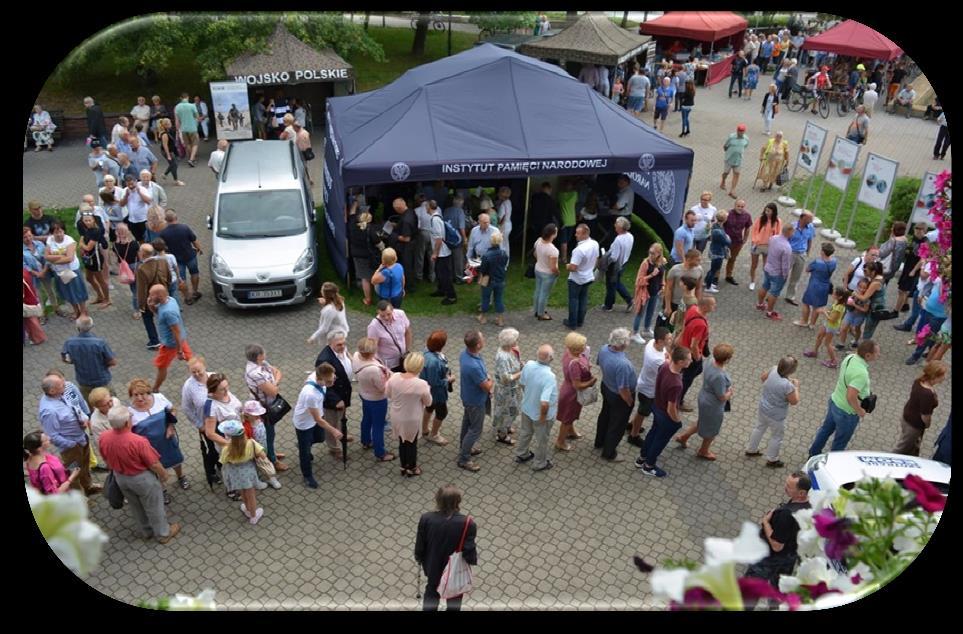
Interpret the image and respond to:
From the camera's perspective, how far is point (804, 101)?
2472cm

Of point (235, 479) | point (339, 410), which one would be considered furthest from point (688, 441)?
point (235, 479)

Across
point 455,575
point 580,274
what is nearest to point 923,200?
point 580,274

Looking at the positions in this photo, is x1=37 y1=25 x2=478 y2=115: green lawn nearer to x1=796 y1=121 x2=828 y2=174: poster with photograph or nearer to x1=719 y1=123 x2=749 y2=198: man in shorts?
x1=719 y1=123 x2=749 y2=198: man in shorts

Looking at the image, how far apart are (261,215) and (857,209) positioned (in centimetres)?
1226

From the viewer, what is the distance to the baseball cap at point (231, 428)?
21.2 ft

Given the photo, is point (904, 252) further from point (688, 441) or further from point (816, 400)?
point (688, 441)

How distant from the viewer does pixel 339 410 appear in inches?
302

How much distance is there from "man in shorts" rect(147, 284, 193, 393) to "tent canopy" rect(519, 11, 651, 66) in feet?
55.8

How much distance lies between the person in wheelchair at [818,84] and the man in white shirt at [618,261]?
53.8ft

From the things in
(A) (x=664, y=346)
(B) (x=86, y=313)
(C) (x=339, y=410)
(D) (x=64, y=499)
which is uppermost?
(D) (x=64, y=499)

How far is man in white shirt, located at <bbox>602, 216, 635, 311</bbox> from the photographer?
10.7m

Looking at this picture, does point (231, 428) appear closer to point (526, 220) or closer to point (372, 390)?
point (372, 390)

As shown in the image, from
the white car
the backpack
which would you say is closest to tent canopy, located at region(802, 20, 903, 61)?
the backpack

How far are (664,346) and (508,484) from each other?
2.15 metres
